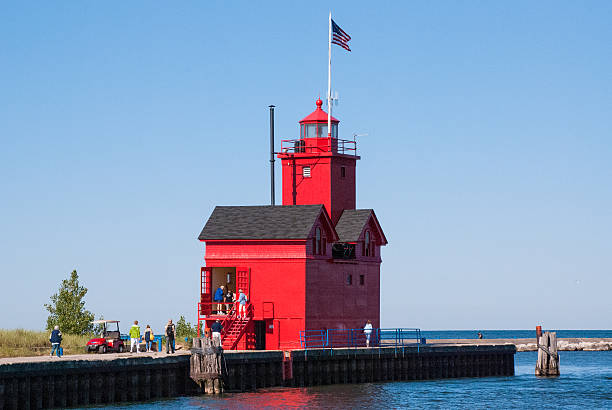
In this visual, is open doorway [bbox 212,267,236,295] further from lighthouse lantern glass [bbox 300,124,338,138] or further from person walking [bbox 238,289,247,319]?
lighthouse lantern glass [bbox 300,124,338,138]

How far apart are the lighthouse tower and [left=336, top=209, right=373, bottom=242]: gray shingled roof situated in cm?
44

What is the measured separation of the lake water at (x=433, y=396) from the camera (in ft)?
151

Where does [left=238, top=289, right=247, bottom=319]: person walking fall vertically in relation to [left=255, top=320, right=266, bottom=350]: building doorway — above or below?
above

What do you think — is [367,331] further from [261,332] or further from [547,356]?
[547,356]

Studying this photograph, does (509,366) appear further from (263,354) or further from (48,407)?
(48,407)

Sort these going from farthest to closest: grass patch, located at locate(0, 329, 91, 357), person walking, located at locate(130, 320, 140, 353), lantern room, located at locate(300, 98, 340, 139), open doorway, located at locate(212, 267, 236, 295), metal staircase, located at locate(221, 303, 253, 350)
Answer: lantern room, located at locate(300, 98, 340, 139), open doorway, located at locate(212, 267, 236, 295), metal staircase, located at locate(221, 303, 253, 350), person walking, located at locate(130, 320, 140, 353), grass patch, located at locate(0, 329, 91, 357)

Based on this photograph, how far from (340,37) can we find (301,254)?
43.6 ft

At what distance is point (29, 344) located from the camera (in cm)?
5188

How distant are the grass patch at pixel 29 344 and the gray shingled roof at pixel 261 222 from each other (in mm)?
8766

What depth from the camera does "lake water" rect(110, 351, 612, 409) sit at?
46094 millimetres

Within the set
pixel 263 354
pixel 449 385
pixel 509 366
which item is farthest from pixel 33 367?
pixel 509 366

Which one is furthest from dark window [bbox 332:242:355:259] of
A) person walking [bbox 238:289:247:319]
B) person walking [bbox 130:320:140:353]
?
person walking [bbox 130:320:140:353]

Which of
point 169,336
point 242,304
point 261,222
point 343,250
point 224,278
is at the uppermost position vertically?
point 261,222

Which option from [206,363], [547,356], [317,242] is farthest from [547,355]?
[206,363]
